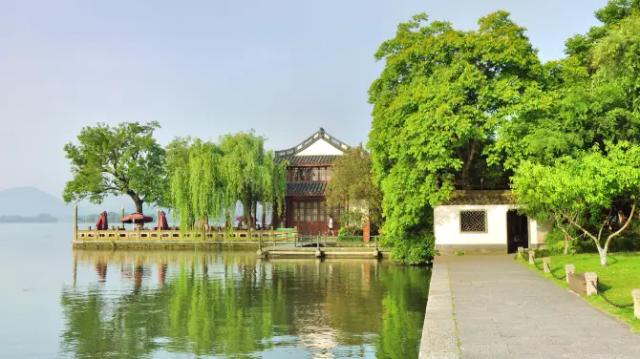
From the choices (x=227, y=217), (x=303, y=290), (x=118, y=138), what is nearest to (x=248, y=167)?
(x=227, y=217)

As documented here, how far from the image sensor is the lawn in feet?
42.5

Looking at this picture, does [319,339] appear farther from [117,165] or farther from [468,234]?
[117,165]

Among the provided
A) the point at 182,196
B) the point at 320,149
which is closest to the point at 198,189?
the point at 182,196

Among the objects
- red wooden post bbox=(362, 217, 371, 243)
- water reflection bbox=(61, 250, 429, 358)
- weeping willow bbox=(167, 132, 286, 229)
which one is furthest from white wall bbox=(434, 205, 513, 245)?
weeping willow bbox=(167, 132, 286, 229)

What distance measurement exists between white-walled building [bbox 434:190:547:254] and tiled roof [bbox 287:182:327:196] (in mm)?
20968

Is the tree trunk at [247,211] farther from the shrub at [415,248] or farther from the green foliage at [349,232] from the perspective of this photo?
Result: the shrub at [415,248]

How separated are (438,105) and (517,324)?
1657 centimetres

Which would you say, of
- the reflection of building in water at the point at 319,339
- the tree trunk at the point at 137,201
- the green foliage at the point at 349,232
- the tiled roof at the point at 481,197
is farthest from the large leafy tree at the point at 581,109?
the tree trunk at the point at 137,201

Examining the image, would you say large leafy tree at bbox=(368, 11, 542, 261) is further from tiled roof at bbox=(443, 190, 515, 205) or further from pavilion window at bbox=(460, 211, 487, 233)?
pavilion window at bbox=(460, 211, 487, 233)

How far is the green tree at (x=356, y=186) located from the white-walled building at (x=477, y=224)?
848 cm

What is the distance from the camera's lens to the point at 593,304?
45.9 feet

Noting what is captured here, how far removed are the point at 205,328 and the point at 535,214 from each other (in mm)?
15983

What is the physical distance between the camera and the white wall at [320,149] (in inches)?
2082

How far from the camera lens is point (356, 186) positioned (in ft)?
124
